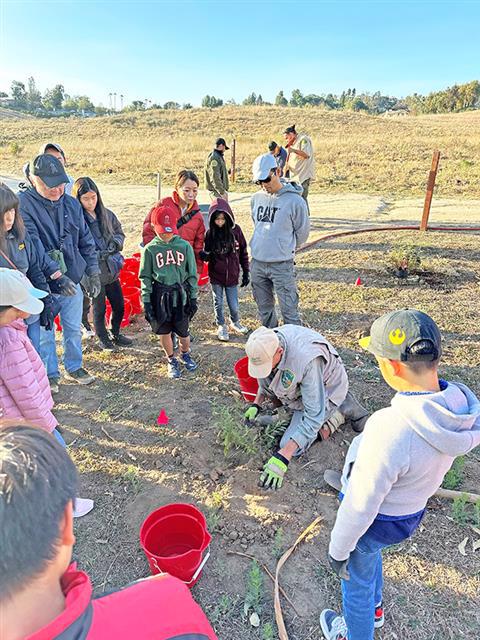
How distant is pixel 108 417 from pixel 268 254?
204 centimetres

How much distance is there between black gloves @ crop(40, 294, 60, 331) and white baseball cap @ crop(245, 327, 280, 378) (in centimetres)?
168

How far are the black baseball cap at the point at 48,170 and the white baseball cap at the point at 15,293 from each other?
4.43 feet

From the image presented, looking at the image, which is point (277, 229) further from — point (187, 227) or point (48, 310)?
point (48, 310)

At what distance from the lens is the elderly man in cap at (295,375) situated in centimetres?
296

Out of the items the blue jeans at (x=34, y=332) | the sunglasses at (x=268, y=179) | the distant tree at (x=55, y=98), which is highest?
the distant tree at (x=55, y=98)

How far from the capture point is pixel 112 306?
482 cm

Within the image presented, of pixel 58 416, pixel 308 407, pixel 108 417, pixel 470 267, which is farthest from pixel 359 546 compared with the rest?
pixel 470 267

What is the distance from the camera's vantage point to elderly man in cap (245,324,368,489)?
296cm

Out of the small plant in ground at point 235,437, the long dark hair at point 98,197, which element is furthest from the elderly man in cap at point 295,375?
the long dark hair at point 98,197

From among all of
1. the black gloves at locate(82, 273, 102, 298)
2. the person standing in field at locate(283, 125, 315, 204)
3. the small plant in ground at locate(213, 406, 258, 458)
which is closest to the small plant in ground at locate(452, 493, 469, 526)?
the small plant in ground at locate(213, 406, 258, 458)

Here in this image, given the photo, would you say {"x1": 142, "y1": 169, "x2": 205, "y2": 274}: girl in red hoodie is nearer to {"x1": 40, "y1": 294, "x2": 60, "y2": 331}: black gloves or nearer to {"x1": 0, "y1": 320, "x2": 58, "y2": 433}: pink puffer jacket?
{"x1": 40, "y1": 294, "x2": 60, "y2": 331}: black gloves

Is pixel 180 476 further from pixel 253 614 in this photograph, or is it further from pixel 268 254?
pixel 268 254

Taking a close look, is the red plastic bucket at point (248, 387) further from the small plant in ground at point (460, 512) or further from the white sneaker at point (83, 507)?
the small plant in ground at point (460, 512)

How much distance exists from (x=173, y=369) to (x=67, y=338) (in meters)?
Result: 1.01
